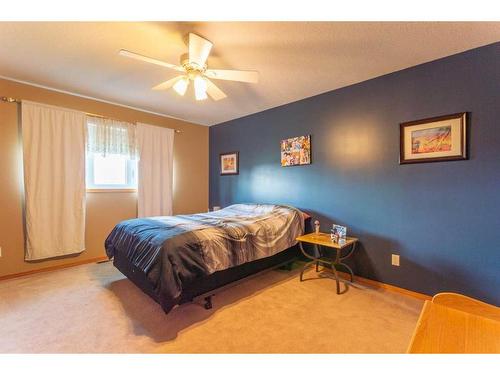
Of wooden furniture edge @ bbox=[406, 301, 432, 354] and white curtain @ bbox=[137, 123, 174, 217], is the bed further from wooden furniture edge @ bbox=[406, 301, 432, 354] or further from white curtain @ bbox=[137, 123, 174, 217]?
wooden furniture edge @ bbox=[406, 301, 432, 354]

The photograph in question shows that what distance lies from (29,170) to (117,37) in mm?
1984

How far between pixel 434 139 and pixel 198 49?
222 cm

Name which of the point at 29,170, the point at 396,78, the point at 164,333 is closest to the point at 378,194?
the point at 396,78

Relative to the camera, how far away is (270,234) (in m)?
2.58

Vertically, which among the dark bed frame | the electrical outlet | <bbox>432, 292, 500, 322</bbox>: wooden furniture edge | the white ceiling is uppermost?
the white ceiling

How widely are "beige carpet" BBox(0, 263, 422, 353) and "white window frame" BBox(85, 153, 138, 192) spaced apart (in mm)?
1243

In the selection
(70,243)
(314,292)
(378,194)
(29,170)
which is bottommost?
(314,292)

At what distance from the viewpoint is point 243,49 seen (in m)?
1.96

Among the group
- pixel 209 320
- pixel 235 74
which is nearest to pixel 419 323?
pixel 209 320

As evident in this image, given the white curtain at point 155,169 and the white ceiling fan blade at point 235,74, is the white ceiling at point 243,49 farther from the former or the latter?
the white curtain at point 155,169

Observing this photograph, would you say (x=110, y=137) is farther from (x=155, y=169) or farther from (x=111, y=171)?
(x=155, y=169)

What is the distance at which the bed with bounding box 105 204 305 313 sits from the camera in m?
1.77

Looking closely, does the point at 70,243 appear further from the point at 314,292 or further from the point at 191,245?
the point at 314,292

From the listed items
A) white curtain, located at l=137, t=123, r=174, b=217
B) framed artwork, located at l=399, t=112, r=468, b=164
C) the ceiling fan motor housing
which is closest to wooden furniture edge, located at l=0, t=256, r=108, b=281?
white curtain, located at l=137, t=123, r=174, b=217
